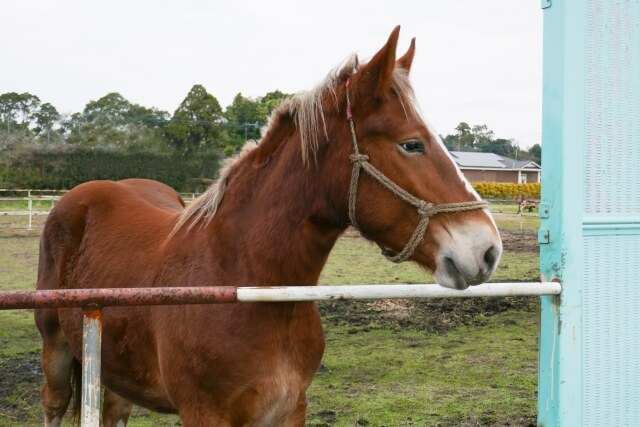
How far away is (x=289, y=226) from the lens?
2.30m

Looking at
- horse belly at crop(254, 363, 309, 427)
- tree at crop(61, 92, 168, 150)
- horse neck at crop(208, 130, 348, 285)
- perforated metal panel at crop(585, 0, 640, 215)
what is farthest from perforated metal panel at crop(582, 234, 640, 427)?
tree at crop(61, 92, 168, 150)

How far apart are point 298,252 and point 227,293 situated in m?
0.65

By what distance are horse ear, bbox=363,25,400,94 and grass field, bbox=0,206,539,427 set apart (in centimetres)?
281

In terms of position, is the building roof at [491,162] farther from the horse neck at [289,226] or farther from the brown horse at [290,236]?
the horse neck at [289,226]

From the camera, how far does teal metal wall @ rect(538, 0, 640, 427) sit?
2.16 meters

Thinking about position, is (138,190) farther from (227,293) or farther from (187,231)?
(227,293)

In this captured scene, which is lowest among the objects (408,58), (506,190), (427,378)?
(427,378)

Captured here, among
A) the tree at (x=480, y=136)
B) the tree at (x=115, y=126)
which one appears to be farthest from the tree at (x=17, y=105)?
the tree at (x=480, y=136)

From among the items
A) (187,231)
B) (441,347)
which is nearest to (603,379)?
(187,231)

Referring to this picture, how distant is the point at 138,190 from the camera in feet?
13.5

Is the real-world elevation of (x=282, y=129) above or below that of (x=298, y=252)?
above

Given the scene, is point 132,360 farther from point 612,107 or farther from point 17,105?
point 17,105

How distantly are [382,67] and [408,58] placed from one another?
36 centimetres

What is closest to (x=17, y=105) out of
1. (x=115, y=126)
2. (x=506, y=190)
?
(x=115, y=126)
